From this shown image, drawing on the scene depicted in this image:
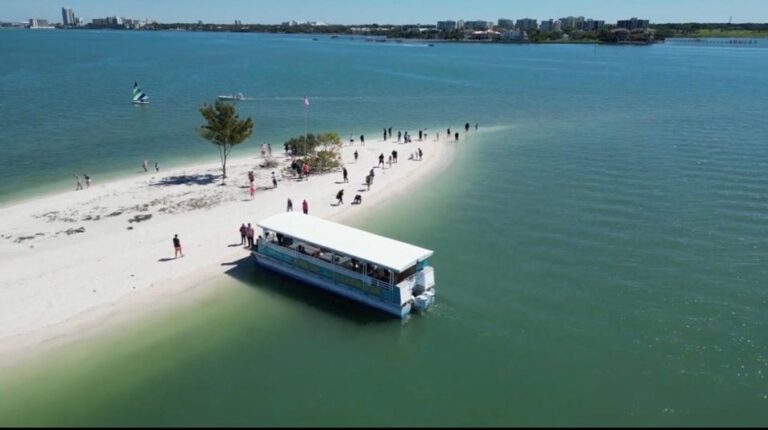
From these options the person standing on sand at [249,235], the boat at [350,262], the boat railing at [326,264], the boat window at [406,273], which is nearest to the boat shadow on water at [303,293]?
the boat at [350,262]

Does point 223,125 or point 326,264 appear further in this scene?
point 223,125

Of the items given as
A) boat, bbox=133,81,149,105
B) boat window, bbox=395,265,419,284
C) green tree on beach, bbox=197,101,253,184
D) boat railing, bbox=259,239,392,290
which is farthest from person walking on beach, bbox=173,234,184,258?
boat, bbox=133,81,149,105

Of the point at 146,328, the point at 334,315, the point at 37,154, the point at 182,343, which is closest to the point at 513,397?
the point at 334,315

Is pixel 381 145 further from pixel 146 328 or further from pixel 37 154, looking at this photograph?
pixel 146 328

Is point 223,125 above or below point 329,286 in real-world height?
above

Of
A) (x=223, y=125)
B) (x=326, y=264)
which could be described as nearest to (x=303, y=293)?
(x=326, y=264)

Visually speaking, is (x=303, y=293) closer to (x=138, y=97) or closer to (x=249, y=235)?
(x=249, y=235)

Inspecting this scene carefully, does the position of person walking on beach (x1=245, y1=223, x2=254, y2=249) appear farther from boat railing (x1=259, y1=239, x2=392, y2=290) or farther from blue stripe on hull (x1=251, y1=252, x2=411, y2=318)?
boat railing (x1=259, y1=239, x2=392, y2=290)

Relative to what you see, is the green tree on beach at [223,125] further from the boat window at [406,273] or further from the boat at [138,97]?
the boat at [138,97]
